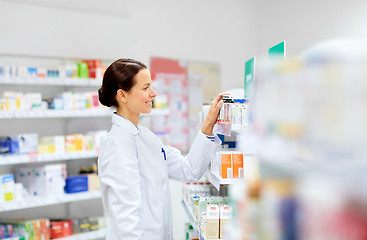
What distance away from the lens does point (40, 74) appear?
3.88m

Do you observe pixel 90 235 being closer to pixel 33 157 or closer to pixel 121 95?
pixel 33 157

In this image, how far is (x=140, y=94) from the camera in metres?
2.23

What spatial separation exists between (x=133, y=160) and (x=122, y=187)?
172mm

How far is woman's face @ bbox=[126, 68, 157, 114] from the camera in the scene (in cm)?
223

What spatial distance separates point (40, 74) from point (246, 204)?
347cm

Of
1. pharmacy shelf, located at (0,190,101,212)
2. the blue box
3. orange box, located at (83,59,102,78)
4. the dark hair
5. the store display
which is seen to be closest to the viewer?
the dark hair

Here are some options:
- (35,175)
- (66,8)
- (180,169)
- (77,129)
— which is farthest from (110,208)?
(66,8)

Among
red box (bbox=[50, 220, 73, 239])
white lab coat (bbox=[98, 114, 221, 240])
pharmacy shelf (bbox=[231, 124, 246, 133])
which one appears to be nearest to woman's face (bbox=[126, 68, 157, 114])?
white lab coat (bbox=[98, 114, 221, 240])

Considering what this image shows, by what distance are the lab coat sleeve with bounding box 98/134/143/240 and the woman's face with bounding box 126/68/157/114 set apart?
9.1 inches

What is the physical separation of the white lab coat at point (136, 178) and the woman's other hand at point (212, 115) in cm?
5

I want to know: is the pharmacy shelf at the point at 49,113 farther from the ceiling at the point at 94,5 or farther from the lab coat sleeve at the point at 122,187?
the lab coat sleeve at the point at 122,187

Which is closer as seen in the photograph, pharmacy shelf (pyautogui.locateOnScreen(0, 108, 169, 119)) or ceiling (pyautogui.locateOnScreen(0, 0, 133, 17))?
pharmacy shelf (pyautogui.locateOnScreen(0, 108, 169, 119))

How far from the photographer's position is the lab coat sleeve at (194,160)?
243 cm

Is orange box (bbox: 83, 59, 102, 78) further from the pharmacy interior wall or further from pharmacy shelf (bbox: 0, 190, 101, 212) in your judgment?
the pharmacy interior wall
